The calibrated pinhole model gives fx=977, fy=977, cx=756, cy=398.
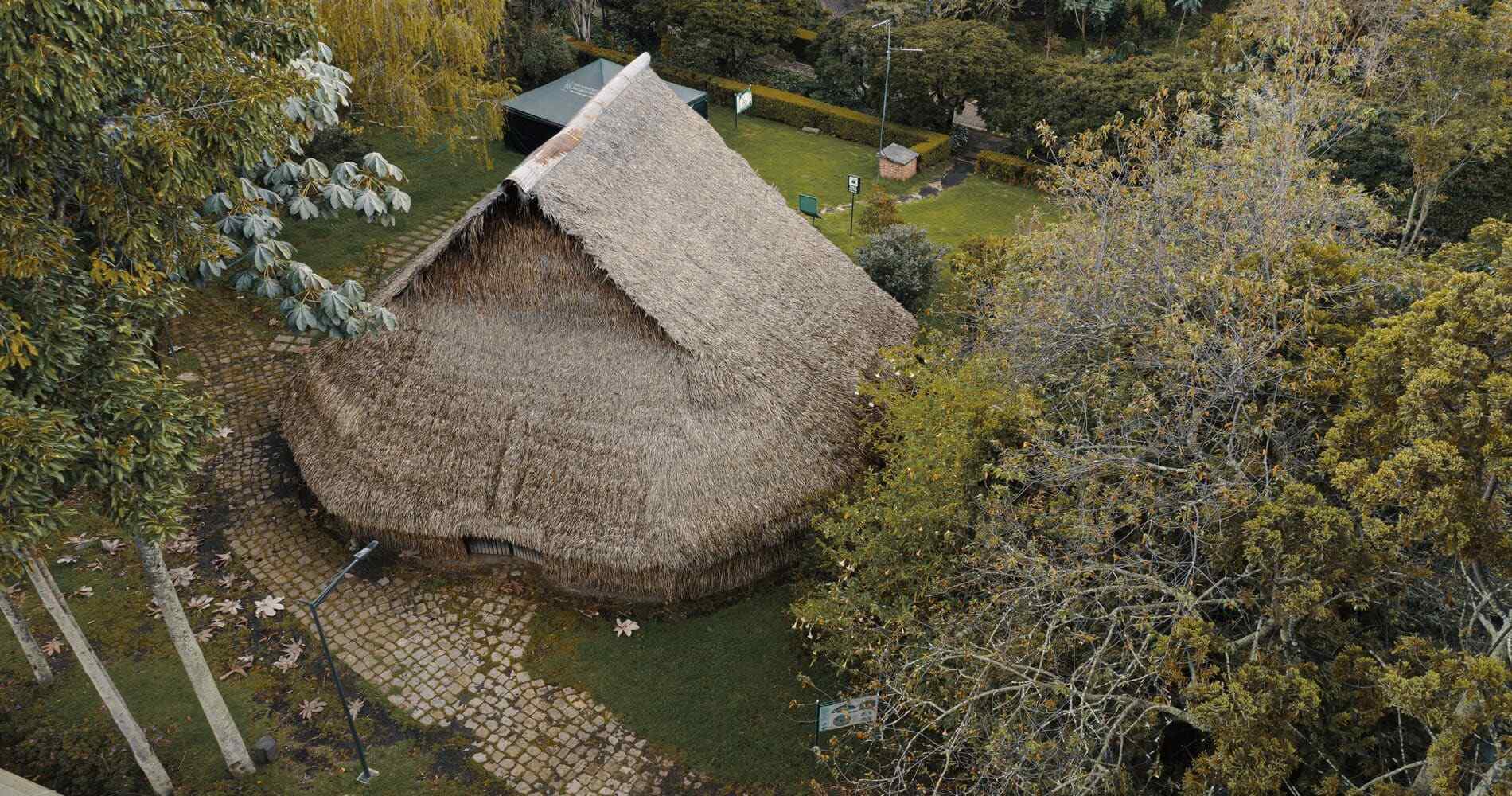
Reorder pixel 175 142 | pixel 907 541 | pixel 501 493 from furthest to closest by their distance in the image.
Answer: pixel 501 493 < pixel 907 541 < pixel 175 142

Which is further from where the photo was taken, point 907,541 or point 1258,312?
point 907,541

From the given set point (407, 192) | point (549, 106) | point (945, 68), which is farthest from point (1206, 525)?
point (945, 68)

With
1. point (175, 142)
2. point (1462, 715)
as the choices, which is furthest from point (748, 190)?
point (1462, 715)

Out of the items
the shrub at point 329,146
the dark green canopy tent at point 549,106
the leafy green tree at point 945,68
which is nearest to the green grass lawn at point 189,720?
the shrub at point 329,146

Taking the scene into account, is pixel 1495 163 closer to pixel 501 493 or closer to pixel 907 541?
pixel 907 541

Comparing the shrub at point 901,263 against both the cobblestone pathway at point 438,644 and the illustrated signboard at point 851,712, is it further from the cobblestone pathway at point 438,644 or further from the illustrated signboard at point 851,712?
the illustrated signboard at point 851,712
